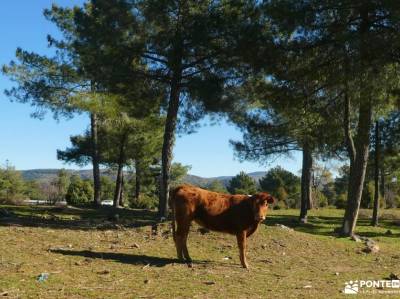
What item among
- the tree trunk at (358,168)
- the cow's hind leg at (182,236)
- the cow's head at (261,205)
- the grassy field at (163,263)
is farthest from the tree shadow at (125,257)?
the tree trunk at (358,168)

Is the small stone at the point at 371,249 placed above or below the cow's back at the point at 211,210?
below

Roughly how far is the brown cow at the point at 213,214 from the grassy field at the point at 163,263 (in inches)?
23.8

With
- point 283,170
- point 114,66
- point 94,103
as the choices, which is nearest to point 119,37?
point 114,66

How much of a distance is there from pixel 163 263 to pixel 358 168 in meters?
10.3

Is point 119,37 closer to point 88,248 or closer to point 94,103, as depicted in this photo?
point 94,103

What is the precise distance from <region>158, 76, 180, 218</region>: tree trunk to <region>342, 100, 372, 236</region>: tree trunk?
6723 millimetres

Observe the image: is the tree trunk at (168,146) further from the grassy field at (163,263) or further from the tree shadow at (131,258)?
the tree shadow at (131,258)

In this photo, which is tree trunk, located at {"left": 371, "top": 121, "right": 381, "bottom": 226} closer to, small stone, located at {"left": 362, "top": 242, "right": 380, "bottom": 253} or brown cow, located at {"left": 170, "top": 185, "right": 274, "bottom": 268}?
small stone, located at {"left": 362, "top": 242, "right": 380, "bottom": 253}

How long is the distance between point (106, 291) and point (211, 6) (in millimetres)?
13133

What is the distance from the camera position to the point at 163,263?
10531 millimetres

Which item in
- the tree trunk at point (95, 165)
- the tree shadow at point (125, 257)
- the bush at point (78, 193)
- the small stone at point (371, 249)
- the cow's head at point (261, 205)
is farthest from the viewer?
the bush at point (78, 193)

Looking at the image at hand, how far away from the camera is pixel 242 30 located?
17.5 meters

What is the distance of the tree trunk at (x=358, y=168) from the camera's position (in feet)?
59.5

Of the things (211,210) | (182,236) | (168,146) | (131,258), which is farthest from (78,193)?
(211,210)
